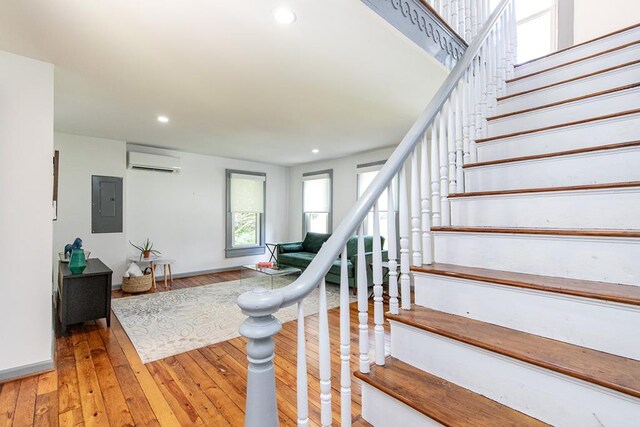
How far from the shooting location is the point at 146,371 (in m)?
2.35

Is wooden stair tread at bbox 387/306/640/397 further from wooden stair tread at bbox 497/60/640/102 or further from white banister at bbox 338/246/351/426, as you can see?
wooden stair tread at bbox 497/60/640/102

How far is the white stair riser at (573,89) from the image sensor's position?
6.31 feet

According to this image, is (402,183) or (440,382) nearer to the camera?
(440,382)

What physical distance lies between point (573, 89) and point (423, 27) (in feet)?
3.75

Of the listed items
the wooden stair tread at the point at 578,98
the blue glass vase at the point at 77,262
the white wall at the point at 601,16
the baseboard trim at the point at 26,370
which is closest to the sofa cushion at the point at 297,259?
the blue glass vase at the point at 77,262

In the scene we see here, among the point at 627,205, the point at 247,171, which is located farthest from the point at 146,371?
the point at 247,171

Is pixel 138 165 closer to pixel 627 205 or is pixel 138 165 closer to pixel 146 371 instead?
pixel 146 371

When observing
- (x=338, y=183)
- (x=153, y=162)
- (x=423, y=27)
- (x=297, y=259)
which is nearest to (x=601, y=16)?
(x=423, y=27)

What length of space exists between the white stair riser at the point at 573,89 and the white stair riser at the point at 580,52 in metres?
0.51

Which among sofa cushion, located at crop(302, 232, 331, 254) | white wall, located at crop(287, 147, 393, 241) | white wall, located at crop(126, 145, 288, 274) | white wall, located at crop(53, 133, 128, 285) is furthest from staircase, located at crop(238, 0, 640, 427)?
white wall, located at crop(126, 145, 288, 274)

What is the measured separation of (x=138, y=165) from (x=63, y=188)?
1.04 metres

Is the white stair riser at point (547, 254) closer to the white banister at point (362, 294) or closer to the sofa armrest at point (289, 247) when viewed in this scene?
the white banister at point (362, 294)

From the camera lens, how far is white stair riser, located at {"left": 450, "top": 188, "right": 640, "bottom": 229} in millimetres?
1272

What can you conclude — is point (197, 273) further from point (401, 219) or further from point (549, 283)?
point (549, 283)
